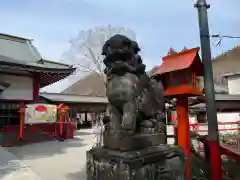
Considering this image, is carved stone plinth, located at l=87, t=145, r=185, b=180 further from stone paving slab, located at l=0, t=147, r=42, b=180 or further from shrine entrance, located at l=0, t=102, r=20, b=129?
shrine entrance, located at l=0, t=102, r=20, b=129

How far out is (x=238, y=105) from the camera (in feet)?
32.7

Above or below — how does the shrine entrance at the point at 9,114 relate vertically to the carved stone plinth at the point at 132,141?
above

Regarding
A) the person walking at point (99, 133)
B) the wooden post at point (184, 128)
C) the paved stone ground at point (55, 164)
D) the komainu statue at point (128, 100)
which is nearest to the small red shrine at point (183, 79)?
the wooden post at point (184, 128)

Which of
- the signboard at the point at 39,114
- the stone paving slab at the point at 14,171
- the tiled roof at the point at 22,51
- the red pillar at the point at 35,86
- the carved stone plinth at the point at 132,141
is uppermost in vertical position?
the tiled roof at the point at 22,51

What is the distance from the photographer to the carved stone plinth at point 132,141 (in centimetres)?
305

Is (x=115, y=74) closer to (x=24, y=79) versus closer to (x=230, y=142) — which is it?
(x=230, y=142)

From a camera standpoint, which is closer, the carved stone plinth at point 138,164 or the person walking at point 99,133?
the carved stone plinth at point 138,164

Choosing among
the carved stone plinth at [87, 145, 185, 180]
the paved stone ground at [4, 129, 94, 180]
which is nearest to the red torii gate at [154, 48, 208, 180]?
the carved stone plinth at [87, 145, 185, 180]

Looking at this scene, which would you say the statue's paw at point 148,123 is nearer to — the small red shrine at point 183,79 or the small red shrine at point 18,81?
the small red shrine at point 183,79

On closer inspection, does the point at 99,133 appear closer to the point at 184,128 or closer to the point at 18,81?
the point at 184,128

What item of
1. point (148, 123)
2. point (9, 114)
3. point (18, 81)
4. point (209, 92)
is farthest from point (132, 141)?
point (9, 114)

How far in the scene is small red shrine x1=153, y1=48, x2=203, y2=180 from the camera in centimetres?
420

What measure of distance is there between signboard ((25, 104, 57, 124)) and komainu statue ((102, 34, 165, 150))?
9.10 metres

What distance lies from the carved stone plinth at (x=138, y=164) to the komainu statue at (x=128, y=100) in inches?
5.6
